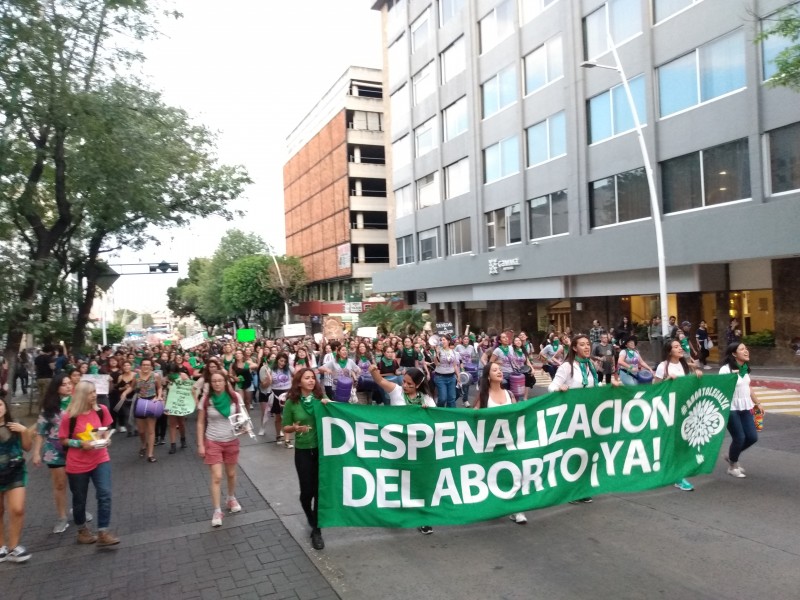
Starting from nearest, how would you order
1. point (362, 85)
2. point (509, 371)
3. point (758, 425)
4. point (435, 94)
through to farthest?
1. point (758, 425)
2. point (509, 371)
3. point (435, 94)
4. point (362, 85)

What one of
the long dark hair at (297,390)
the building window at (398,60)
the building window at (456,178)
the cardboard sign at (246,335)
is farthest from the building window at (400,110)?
the long dark hair at (297,390)

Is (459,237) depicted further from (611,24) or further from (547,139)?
(611,24)

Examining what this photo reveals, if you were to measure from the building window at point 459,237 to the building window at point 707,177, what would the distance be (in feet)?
45.2

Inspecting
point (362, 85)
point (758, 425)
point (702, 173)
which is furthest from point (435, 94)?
point (758, 425)

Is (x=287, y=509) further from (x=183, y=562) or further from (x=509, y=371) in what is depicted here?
(x=509, y=371)

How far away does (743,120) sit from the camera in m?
18.4

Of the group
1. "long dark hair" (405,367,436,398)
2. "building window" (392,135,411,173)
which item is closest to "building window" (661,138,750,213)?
"long dark hair" (405,367,436,398)

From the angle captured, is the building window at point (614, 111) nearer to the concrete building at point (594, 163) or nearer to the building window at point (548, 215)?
the concrete building at point (594, 163)

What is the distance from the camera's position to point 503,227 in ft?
103

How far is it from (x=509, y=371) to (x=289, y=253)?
60.3m

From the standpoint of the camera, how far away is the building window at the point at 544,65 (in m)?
26.6

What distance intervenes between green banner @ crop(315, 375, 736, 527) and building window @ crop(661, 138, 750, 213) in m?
14.4

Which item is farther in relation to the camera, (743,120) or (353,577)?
(743,120)

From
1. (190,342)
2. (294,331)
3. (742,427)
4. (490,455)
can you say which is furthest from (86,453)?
(294,331)
